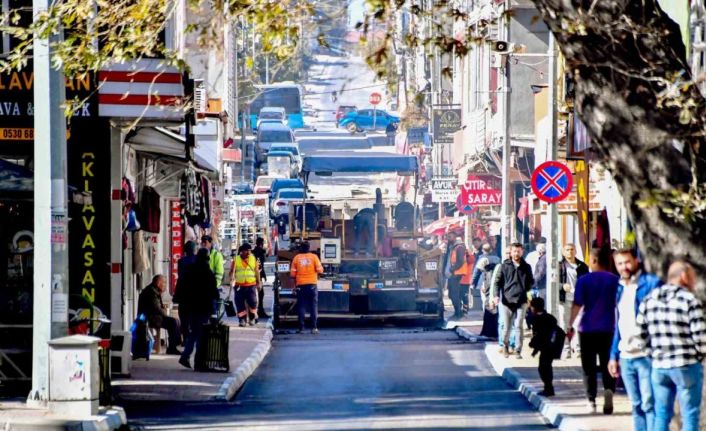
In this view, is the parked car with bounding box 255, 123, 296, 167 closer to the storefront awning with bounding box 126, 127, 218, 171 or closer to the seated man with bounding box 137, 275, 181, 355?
the storefront awning with bounding box 126, 127, 218, 171

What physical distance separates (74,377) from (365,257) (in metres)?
18.0

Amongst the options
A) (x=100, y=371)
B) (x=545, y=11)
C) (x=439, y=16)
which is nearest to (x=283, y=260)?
(x=100, y=371)

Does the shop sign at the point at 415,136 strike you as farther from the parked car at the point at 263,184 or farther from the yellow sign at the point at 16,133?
the yellow sign at the point at 16,133

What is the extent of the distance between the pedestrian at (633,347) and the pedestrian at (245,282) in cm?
1867

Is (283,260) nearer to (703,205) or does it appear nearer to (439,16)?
(439,16)

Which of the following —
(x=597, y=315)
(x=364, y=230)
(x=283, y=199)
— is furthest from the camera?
(x=283, y=199)

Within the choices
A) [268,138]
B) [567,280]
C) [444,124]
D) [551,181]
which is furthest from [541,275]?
[268,138]

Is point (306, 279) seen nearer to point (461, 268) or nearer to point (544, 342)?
point (461, 268)

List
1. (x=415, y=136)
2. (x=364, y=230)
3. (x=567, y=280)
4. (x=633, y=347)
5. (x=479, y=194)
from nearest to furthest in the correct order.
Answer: (x=633, y=347)
(x=567, y=280)
(x=364, y=230)
(x=479, y=194)
(x=415, y=136)

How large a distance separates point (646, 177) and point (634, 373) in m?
2.55

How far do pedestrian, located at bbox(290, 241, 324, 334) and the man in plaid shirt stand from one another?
716 inches

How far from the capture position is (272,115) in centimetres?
8781

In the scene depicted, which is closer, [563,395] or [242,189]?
[563,395]

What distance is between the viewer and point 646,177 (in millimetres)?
10562
